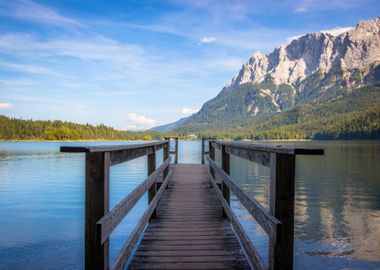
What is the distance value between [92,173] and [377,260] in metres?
11.5

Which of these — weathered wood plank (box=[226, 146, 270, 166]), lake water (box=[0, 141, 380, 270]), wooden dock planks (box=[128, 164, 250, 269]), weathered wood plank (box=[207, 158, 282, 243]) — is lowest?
lake water (box=[0, 141, 380, 270])

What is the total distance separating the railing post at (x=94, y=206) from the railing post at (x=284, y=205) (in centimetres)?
172

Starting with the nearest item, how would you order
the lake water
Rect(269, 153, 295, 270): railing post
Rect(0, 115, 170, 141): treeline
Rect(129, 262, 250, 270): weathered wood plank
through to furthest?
Rect(269, 153, 295, 270): railing post → Rect(129, 262, 250, 270): weathered wood plank → the lake water → Rect(0, 115, 170, 141): treeline

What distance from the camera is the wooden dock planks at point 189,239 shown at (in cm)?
543

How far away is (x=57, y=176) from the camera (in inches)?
1298

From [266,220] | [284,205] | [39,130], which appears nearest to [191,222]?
[266,220]

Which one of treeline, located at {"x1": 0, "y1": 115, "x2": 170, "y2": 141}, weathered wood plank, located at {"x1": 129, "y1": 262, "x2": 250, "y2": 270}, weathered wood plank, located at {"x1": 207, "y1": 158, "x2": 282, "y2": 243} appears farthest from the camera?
treeline, located at {"x1": 0, "y1": 115, "x2": 170, "y2": 141}

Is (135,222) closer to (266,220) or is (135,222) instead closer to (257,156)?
(257,156)

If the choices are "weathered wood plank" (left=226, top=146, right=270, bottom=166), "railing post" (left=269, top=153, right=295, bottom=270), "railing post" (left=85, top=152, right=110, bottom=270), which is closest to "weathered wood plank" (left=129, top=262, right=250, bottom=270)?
"weathered wood plank" (left=226, top=146, right=270, bottom=166)

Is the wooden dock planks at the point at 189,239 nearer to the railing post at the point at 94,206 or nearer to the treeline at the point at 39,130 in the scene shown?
the railing post at the point at 94,206

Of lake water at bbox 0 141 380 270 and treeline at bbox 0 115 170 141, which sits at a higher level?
treeline at bbox 0 115 170 141

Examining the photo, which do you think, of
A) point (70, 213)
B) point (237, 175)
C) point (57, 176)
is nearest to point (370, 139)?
point (237, 175)

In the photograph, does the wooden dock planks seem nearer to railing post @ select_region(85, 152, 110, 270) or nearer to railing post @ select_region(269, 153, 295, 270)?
railing post @ select_region(85, 152, 110, 270)

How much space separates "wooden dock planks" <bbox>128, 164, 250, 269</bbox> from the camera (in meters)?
5.43
